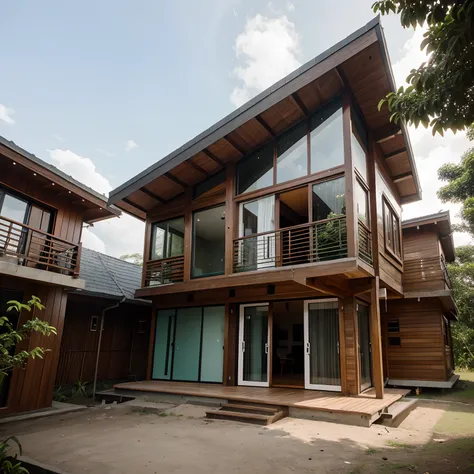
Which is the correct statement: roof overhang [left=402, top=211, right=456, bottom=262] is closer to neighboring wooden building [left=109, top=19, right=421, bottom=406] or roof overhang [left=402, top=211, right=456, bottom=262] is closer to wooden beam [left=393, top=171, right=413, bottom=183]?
neighboring wooden building [left=109, top=19, right=421, bottom=406]

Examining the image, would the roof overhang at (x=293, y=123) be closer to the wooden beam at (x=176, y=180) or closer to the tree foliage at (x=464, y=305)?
the wooden beam at (x=176, y=180)

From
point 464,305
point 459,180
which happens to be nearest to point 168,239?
point 459,180

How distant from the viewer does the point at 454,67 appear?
3.58 metres

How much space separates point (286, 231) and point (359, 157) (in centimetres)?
236

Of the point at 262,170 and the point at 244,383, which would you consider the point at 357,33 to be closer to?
the point at 262,170

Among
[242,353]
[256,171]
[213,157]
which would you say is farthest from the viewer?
[213,157]

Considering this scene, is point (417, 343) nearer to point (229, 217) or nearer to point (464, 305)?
point (229, 217)

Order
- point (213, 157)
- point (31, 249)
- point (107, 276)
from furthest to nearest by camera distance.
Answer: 1. point (107, 276)
2. point (213, 157)
3. point (31, 249)

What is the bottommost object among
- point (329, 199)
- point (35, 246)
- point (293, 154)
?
point (35, 246)

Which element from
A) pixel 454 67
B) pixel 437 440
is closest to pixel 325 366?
pixel 437 440

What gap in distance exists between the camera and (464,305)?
16609 mm

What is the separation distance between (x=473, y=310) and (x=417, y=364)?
7.58 meters

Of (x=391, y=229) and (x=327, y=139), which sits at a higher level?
(x=327, y=139)

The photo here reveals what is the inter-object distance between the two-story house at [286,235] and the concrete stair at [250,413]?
0.21m
